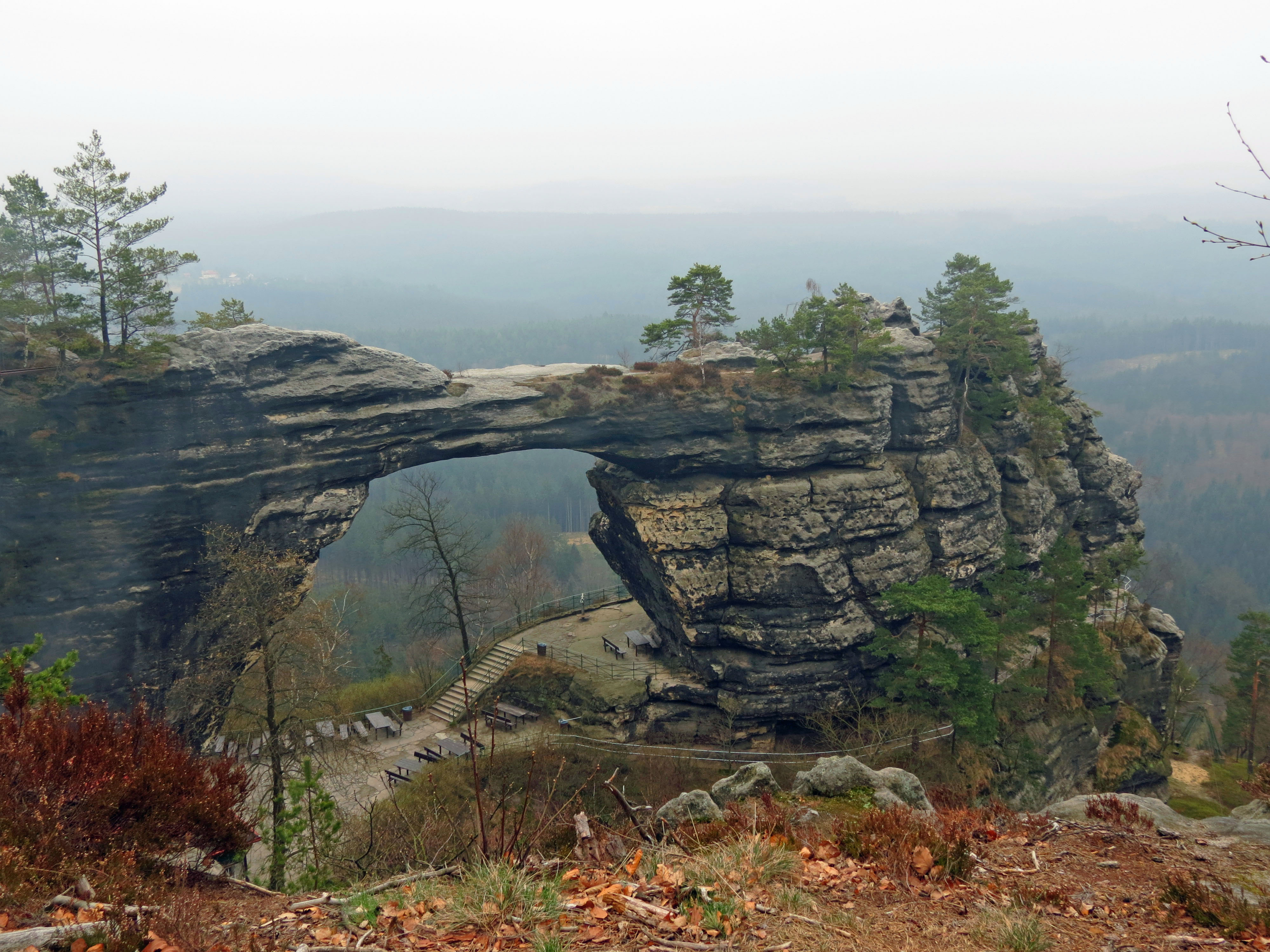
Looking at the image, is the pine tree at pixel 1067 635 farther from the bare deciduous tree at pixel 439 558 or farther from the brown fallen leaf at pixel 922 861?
the brown fallen leaf at pixel 922 861

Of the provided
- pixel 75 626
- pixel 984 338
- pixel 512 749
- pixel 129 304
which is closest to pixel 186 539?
→ pixel 75 626

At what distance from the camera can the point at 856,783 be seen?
12.1 meters

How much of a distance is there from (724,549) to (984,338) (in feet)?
51.6

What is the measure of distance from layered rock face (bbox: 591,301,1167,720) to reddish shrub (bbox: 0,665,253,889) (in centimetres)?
2223

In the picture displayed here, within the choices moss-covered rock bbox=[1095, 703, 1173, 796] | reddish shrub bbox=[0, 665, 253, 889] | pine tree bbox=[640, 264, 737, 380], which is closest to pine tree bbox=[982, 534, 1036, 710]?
moss-covered rock bbox=[1095, 703, 1173, 796]

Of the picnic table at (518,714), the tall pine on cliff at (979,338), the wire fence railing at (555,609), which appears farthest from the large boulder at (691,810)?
the tall pine on cliff at (979,338)

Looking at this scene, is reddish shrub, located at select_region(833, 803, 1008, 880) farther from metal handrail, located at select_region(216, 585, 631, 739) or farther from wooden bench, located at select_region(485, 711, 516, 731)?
metal handrail, located at select_region(216, 585, 631, 739)

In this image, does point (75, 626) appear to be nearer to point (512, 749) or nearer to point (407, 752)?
point (407, 752)

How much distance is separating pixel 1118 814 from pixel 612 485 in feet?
75.3

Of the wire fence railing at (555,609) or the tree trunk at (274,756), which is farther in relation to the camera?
the wire fence railing at (555,609)

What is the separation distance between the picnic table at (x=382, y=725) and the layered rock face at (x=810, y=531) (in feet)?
38.3

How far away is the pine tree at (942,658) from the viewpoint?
25438 mm

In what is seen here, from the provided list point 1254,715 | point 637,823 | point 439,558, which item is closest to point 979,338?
point 1254,715

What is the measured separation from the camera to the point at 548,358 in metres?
195
